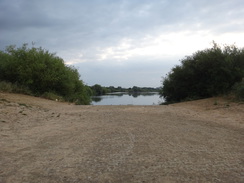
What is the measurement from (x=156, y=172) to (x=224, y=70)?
17.8 meters

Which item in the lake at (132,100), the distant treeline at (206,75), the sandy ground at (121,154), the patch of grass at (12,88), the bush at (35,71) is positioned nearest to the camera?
the sandy ground at (121,154)

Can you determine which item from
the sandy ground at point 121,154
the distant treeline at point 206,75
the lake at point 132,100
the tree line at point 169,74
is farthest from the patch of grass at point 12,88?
the distant treeline at point 206,75

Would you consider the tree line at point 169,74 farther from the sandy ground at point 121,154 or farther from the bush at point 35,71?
the sandy ground at point 121,154

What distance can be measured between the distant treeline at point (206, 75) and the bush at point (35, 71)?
10930 mm

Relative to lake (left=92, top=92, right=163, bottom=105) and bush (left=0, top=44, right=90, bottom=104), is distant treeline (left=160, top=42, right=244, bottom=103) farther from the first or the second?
bush (left=0, top=44, right=90, bottom=104)

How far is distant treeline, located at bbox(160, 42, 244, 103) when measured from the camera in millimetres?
19594

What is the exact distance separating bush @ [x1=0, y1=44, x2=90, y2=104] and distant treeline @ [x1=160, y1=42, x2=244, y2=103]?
1093 centimetres

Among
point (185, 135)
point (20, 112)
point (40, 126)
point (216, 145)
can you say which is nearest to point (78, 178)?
point (216, 145)

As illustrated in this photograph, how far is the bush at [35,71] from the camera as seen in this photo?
22125 mm

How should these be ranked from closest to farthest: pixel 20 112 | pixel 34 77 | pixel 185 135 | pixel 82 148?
1. pixel 82 148
2. pixel 185 135
3. pixel 20 112
4. pixel 34 77

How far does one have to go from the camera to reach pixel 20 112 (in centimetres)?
1095

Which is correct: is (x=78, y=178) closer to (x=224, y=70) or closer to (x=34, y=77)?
(x=224, y=70)

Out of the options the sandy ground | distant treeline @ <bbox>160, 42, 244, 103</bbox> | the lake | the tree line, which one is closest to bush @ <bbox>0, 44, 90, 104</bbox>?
the tree line

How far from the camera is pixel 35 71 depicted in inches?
880
